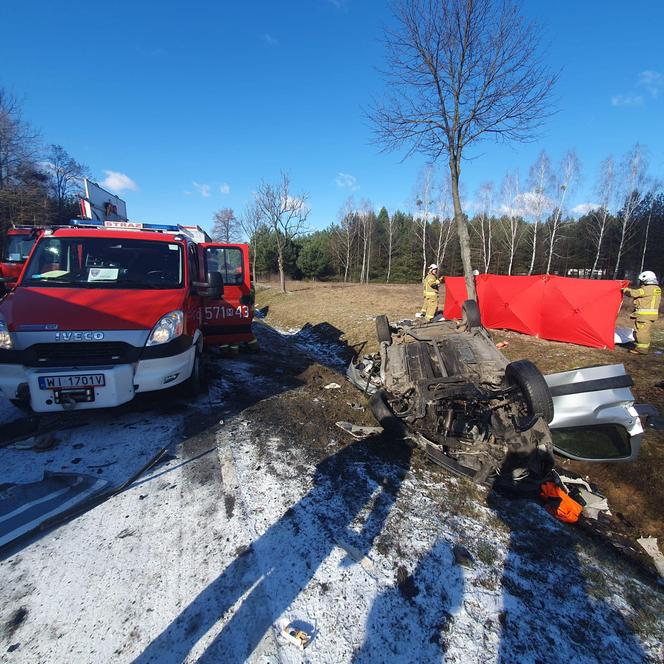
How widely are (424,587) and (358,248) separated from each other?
4634 centimetres

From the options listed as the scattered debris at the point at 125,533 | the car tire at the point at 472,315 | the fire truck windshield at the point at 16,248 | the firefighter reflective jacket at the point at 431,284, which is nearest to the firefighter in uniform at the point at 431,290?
the firefighter reflective jacket at the point at 431,284

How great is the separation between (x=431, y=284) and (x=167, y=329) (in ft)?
27.9

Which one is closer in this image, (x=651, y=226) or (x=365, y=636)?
(x=365, y=636)

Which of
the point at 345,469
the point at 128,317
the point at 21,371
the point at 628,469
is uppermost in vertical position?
the point at 128,317

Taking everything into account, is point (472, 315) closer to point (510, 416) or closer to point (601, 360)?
point (510, 416)

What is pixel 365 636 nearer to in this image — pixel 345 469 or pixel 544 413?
pixel 345 469

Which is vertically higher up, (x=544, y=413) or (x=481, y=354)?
(x=481, y=354)

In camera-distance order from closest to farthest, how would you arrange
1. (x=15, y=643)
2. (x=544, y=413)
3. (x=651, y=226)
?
(x=15, y=643) → (x=544, y=413) → (x=651, y=226)

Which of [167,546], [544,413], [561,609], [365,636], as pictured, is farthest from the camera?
[544,413]

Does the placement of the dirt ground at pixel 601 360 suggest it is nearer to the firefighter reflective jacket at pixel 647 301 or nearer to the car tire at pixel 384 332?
the firefighter reflective jacket at pixel 647 301

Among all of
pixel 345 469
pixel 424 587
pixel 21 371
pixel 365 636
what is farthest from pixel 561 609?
pixel 21 371

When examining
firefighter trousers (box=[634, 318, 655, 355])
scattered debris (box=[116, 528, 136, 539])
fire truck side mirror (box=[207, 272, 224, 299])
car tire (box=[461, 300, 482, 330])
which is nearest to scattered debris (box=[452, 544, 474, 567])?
scattered debris (box=[116, 528, 136, 539])

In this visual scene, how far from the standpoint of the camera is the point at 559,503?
316 cm

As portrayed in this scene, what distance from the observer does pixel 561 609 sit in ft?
6.77
